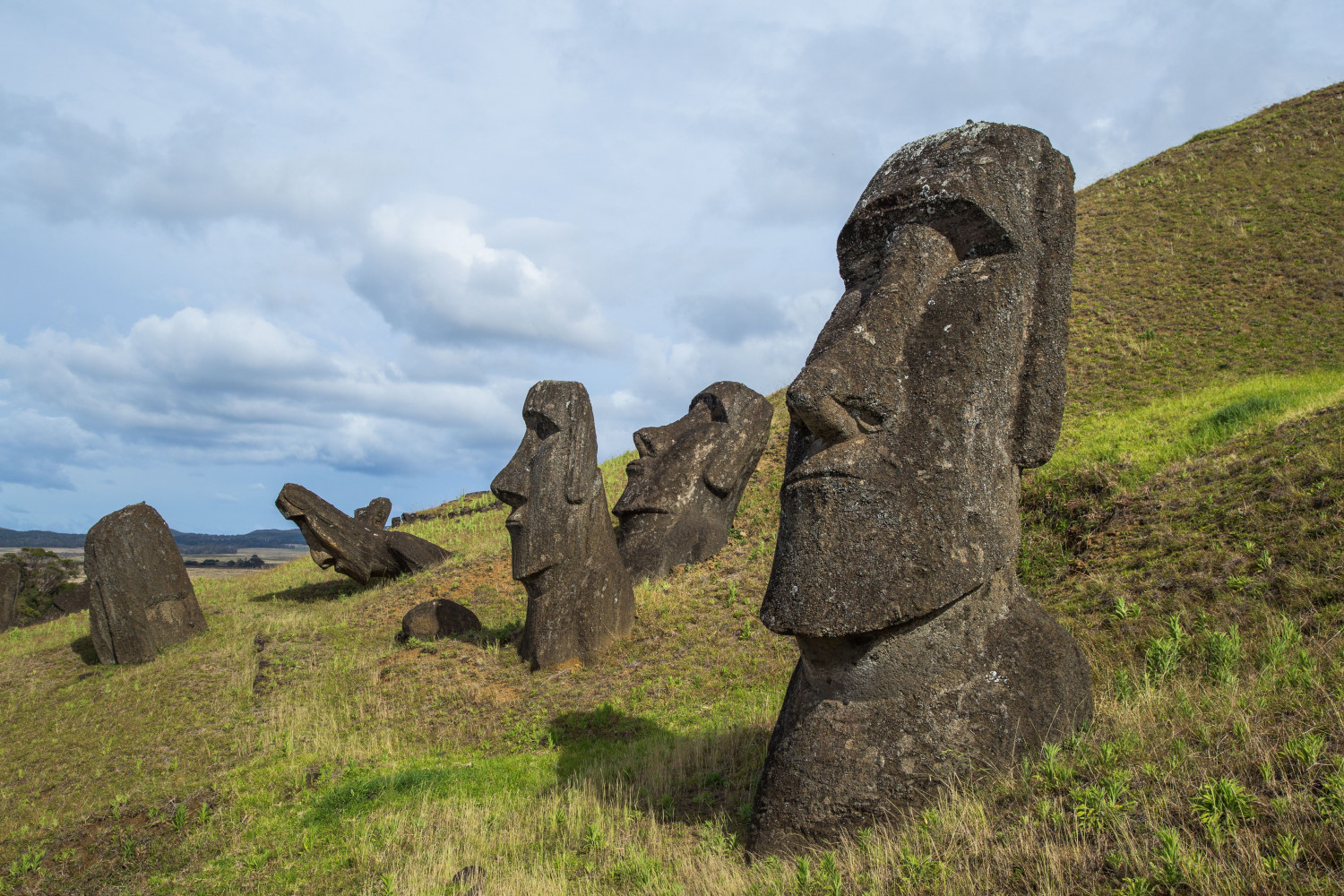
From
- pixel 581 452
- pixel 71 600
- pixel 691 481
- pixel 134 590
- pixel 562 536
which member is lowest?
pixel 71 600

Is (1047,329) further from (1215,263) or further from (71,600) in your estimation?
(1215,263)

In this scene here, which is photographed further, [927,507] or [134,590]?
[134,590]

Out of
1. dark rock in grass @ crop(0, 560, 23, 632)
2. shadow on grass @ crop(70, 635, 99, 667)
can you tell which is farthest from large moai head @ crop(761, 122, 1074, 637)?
dark rock in grass @ crop(0, 560, 23, 632)

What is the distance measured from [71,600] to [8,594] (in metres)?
1.35

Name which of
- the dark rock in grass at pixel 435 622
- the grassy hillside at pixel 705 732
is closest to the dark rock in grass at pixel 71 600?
the grassy hillside at pixel 705 732

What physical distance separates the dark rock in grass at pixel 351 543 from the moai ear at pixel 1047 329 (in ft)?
50.8

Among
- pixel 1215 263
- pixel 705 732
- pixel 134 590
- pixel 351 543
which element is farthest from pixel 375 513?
pixel 1215 263

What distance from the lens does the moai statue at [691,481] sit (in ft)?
46.8

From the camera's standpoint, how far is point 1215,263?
2434cm

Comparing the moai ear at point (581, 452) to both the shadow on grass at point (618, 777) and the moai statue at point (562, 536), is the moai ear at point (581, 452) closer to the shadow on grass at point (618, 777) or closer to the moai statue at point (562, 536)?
the moai statue at point (562, 536)

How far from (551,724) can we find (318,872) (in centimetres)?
346

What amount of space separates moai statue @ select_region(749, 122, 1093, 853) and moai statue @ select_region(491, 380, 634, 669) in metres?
6.35

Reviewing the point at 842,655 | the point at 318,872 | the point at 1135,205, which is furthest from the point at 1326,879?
the point at 1135,205

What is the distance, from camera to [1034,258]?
15.7 feet
